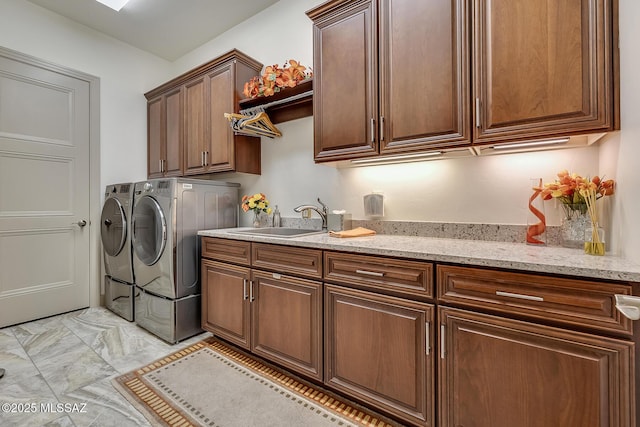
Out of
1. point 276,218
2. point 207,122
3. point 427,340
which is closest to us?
point 427,340

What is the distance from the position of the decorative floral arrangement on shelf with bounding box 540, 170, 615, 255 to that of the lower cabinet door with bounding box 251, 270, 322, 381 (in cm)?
123

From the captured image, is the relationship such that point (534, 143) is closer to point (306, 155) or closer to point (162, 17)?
point (306, 155)

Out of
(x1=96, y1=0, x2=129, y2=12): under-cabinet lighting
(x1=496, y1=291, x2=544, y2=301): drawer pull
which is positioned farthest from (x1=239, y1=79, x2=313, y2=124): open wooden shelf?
(x1=496, y1=291, x2=544, y2=301): drawer pull

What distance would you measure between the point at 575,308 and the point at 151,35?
414cm

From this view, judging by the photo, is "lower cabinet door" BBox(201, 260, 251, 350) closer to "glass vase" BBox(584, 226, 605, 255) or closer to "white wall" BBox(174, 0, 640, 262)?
"white wall" BBox(174, 0, 640, 262)

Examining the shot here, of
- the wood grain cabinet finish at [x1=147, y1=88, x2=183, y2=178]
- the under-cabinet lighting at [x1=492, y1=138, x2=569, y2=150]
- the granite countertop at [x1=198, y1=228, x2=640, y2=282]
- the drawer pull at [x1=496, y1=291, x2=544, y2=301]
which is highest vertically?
the wood grain cabinet finish at [x1=147, y1=88, x2=183, y2=178]

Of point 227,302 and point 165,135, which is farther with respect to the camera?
point 165,135

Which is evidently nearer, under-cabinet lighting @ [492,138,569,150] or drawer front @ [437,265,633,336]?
drawer front @ [437,265,633,336]

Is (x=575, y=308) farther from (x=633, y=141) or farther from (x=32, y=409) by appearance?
(x=32, y=409)

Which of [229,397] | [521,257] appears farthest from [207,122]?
[521,257]

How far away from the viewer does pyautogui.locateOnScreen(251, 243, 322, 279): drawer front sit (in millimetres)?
1615

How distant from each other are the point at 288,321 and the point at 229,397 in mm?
519

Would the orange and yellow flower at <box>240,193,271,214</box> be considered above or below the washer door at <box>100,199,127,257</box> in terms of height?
above

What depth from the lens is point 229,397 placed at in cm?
162
